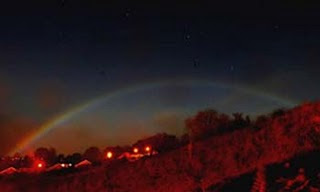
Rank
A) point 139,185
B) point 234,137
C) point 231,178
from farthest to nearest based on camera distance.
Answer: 1. point 139,185
2. point 234,137
3. point 231,178

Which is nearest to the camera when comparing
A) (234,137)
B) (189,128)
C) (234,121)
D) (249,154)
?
(249,154)

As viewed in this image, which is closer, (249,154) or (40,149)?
(249,154)

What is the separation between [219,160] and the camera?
2216 cm

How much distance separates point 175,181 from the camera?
Answer: 22.7 metres

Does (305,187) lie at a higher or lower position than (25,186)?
lower

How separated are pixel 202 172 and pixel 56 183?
8685 millimetres

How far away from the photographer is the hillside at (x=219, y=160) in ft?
64.3

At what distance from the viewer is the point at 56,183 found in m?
28.3

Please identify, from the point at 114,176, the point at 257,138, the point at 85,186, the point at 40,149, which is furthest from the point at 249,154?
the point at 40,149

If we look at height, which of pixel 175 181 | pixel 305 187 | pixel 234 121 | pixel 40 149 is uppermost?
pixel 40 149

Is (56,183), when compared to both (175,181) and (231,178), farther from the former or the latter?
(231,178)

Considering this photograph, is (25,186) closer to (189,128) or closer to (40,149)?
(189,128)

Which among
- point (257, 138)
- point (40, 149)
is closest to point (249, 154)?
point (257, 138)

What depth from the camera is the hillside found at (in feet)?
64.3
